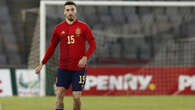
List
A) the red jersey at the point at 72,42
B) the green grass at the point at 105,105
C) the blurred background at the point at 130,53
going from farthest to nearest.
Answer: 1. the blurred background at the point at 130,53
2. the green grass at the point at 105,105
3. the red jersey at the point at 72,42

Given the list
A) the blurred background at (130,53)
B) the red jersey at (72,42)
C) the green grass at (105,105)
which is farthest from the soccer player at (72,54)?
the blurred background at (130,53)

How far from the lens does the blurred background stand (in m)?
15.9

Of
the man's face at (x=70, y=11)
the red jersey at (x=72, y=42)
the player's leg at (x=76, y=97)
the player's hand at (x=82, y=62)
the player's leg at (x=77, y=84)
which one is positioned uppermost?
the man's face at (x=70, y=11)

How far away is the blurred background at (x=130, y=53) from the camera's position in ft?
52.1

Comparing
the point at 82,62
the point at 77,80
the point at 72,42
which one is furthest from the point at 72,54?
the point at 77,80

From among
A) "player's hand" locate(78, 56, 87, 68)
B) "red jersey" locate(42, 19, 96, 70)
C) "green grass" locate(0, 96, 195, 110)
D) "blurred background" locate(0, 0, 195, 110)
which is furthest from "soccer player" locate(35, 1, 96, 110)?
"blurred background" locate(0, 0, 195, 110)

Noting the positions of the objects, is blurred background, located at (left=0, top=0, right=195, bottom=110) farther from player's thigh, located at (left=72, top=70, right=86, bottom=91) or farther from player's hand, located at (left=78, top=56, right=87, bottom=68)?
player's hand, located at (left=78, top=56, right=87, bottom=68)

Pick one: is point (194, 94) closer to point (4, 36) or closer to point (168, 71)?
point (168, 71)

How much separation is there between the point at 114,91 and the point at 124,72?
2.49ft

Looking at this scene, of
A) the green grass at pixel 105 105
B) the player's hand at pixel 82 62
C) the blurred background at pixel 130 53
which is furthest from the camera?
the blurred background at pixel 130 53

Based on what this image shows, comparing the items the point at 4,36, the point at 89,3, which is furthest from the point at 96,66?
the point at 4,36

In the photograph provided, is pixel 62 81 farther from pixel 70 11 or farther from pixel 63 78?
pixel 70 11

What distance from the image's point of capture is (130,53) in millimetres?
18672

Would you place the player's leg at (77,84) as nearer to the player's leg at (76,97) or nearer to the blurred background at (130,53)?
the player's leg at (76,97)
